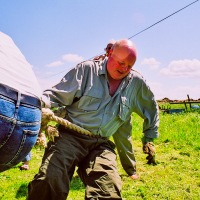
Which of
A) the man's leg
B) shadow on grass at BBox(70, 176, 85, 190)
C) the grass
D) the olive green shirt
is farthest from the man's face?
shadow on grass at BBox(70, 176, 85, 190)

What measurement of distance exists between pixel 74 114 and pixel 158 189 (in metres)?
2.63

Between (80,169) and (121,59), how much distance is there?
1.40 metres

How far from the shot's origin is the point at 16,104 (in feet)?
6.93

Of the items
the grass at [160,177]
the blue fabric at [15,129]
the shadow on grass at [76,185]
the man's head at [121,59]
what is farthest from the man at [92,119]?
the shadow on grass at [76,185]

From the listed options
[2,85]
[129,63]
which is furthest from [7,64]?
[129,63]

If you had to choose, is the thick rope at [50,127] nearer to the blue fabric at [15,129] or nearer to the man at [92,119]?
the man at [92,119]

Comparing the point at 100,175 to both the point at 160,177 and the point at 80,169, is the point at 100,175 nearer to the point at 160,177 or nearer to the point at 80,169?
the point at 80,169

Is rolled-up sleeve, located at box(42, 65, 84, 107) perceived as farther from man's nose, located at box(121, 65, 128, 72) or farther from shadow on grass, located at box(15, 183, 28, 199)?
shadow on grass, located at box(15, 183, 28, 199)

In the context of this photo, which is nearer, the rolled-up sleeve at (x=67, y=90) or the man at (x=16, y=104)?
the man at (x=16, y=104)

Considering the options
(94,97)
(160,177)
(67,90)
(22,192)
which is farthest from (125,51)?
(160,177)

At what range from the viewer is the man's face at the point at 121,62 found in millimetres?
4098

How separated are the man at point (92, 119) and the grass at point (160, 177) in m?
1.79

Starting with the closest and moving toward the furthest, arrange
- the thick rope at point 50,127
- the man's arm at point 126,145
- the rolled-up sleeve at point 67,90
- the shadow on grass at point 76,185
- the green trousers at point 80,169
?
the thick rope at point 50,127, the green trousers at point 80,169, the rolled-up sleeve at point 67,90, the man's arm at point 126,145, the shadow on grass at point 76,185

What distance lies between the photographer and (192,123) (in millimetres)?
12078
